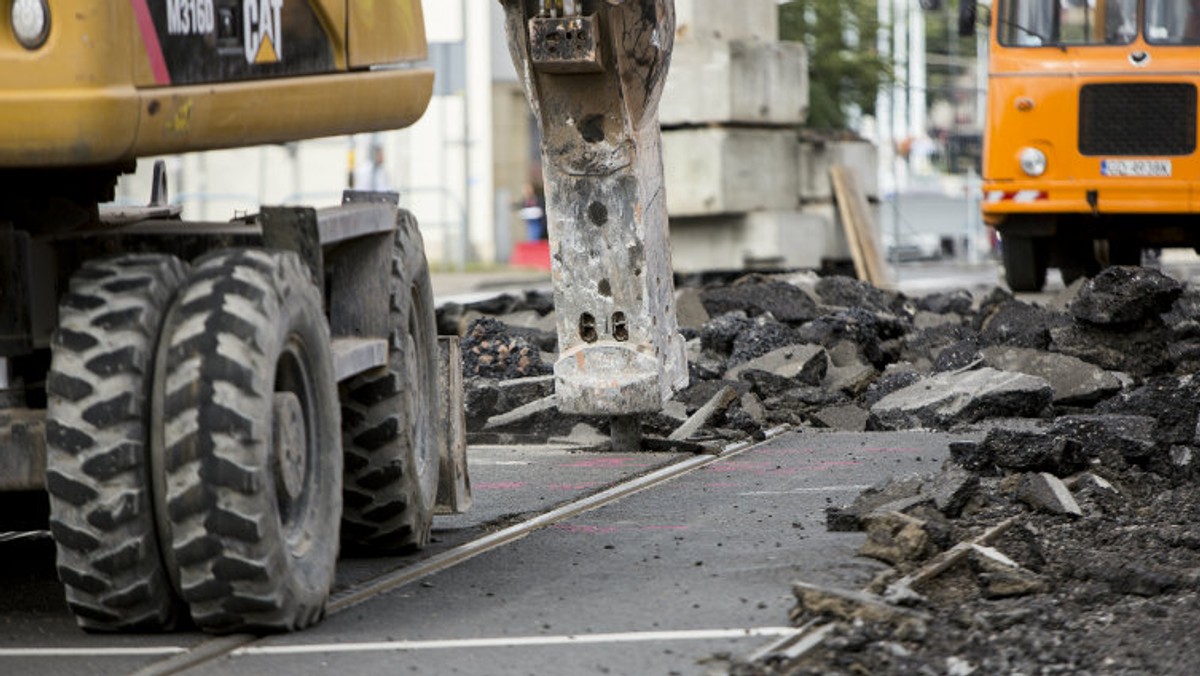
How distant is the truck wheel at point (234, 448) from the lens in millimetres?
6715

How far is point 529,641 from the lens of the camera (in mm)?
7000

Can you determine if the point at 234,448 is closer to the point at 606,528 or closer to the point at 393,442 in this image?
the point at 393,442

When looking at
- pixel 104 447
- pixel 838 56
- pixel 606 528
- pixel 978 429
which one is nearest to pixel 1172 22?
pixel 978 429

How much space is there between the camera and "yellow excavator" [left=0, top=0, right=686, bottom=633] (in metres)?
6.70

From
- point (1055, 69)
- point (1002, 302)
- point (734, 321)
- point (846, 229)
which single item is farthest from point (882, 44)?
point (734, 321)

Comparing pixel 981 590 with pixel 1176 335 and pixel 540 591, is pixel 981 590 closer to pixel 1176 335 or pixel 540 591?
pixel 540 591

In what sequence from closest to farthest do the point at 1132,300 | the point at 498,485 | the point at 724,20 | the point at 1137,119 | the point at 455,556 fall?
the point at 455,556 < the point at 498,485 < the point at 1132,300 < the point at 1137,119 < the point at 724,20

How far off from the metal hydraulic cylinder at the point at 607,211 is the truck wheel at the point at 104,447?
16.0ft

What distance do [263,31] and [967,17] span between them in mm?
15370

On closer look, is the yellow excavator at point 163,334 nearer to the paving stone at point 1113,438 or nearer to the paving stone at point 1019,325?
the paving stone at point 1113,438

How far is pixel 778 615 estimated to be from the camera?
23.7ft

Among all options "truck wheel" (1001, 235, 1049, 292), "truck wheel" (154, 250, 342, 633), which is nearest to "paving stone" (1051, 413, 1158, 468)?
"truck wheel" (154, 250, 342, 633)

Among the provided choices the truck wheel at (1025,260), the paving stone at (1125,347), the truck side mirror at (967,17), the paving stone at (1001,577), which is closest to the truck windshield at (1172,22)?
the truck side mirror at (967,17)

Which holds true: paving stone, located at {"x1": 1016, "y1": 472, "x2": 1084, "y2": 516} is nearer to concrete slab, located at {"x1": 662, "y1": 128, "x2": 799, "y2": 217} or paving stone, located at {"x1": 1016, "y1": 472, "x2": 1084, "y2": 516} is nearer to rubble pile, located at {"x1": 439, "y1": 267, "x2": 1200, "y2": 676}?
rubble pile, located at {"x1": 439, "y1": 267, "x2": 1200, "y2": 676}
